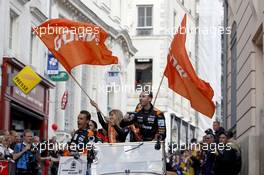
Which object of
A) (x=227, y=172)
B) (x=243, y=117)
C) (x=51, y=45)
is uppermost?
(x=51, y=45)

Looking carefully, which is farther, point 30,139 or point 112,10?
point 112,10

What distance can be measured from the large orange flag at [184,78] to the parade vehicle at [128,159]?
3.84 m

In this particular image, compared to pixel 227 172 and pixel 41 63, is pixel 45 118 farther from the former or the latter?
pixel 227 172

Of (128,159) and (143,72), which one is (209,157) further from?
(143,72)

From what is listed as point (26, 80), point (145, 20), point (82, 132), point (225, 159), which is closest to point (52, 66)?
point (26, 80)

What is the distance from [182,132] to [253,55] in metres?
38.4

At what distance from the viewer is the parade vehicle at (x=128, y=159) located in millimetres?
12273

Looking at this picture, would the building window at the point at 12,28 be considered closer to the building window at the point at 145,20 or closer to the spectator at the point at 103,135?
the spectator at the point at 103,135

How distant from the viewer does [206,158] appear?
19.4m

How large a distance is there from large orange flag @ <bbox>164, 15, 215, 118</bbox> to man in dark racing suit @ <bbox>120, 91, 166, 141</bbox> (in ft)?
7.07

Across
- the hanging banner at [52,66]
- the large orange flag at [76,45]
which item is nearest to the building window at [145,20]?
the hanging banner at [52,66]

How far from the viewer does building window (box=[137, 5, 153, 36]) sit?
2140 inches

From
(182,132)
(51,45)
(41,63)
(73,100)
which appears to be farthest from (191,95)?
(182,132)

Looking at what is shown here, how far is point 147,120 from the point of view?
14117 mm
